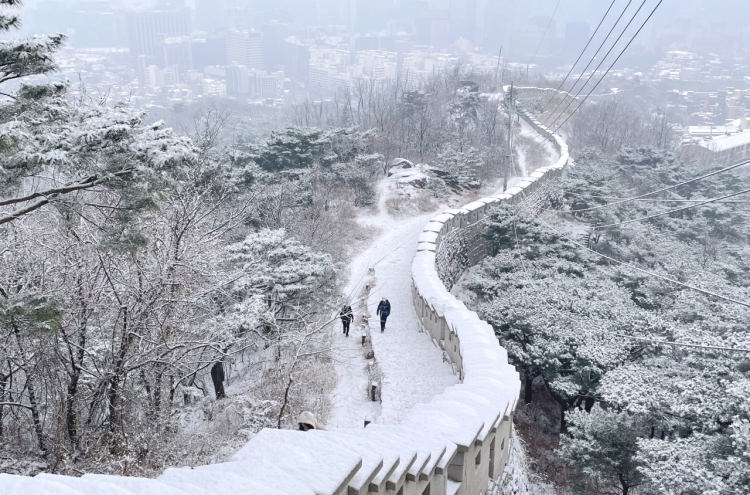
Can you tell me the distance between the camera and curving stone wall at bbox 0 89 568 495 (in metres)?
3.04

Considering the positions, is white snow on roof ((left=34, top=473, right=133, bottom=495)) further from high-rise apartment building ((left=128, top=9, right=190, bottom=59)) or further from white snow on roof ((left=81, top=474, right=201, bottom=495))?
high-rise apartment building ((left=128, top=9, right=190, bottom=59))

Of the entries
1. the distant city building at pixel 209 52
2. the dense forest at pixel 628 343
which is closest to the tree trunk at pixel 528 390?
the dense forest at pixel 628 343

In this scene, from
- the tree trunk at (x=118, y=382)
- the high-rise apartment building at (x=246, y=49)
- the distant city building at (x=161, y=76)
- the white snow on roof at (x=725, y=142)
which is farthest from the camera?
the high-rise apartment building at (x=246, y=49)

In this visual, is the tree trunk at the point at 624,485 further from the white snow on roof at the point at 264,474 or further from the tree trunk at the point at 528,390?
the white snow on roof at the point at 264,474

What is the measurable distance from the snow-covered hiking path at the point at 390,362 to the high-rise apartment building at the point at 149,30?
110477mm

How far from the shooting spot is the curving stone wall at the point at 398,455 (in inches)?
120

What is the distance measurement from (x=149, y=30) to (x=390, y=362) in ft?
420

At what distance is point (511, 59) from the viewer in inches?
5497

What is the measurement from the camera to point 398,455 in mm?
4051

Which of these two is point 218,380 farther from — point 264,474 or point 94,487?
point 94,487

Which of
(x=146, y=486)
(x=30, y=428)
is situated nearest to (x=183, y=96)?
(x=30, y=428)

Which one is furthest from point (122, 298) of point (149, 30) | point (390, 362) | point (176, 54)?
point (149, 30)

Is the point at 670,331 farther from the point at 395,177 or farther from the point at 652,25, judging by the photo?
the point at 652,25

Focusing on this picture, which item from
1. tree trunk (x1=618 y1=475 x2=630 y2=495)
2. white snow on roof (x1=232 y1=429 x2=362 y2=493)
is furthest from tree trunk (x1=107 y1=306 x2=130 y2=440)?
tree trunk (x1=618 y1=475 x2=630 y2=495)
